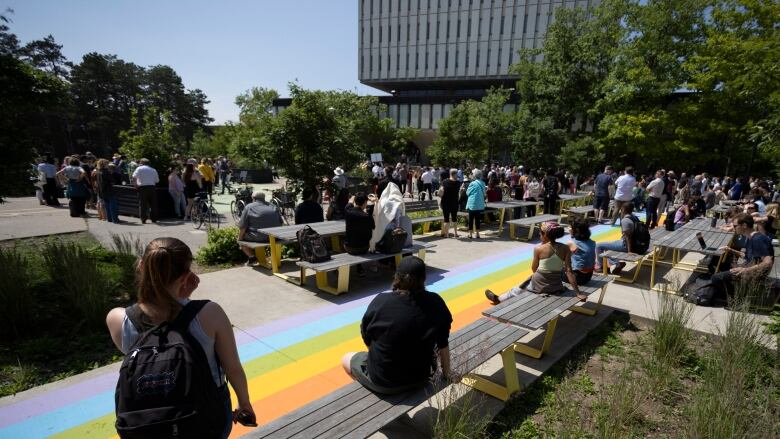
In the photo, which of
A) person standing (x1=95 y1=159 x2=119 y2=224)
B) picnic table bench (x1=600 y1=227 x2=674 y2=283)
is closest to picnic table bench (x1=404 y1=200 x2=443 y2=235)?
picnic table bench (x1=600 y1=227 x2=674 y2=283)

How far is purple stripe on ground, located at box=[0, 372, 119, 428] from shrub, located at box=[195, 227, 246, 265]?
153 inches

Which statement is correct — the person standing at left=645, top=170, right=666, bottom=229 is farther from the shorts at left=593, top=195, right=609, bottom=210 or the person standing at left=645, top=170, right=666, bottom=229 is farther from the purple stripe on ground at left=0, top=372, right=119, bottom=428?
the purple stripe on ground at left=0, top=372, right=119, bottom=428

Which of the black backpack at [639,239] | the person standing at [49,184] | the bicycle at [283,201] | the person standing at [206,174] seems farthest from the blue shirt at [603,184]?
the person standing at [49,184]

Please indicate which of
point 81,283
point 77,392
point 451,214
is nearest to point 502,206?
point 451,214

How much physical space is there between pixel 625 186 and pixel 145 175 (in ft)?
45.4

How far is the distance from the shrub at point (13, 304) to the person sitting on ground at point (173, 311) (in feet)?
12.4

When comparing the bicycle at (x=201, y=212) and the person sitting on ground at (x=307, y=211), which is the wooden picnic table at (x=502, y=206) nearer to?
the person sitting on ground at (x=307, y=211)

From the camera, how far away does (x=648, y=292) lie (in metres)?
6.80

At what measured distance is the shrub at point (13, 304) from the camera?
4.49m

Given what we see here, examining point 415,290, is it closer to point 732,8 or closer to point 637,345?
point 637,345

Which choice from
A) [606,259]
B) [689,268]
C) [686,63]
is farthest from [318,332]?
[686,63]

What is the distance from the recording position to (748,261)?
607 centimetres

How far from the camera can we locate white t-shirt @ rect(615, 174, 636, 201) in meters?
11.7

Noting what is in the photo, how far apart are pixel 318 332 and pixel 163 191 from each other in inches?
382
